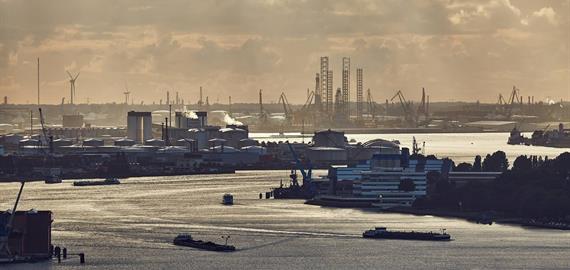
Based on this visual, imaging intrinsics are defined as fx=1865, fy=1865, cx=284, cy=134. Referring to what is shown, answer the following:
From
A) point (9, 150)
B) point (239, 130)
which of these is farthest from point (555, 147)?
point (9, 150)

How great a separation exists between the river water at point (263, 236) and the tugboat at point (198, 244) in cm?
40

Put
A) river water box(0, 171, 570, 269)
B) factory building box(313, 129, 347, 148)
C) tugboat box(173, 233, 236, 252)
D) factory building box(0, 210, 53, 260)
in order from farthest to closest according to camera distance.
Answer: factory building box(313, 129, 347, 148), tugboat box(173, 233, 236, 252), river water box(0, 171, 570, 269), factory building box(0, 210, 53, 260)

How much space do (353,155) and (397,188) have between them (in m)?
31.5

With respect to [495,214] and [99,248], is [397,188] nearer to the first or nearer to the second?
[495,214]

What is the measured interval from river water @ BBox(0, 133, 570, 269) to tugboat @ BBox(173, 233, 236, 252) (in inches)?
15.8

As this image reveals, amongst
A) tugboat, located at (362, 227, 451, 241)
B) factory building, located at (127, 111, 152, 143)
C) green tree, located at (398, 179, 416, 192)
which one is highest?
factory building, located at (127, 111, 152, 143)

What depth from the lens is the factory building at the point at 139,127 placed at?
346 ft

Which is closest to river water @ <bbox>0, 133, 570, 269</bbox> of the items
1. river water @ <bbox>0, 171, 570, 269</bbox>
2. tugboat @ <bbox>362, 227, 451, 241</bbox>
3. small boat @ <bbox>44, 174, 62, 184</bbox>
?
river water @ <bbox>0, 171, 570, 269</bbox>

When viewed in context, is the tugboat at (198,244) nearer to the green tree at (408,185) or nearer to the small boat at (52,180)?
the green tree at (408,185)

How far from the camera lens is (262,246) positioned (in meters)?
41.1

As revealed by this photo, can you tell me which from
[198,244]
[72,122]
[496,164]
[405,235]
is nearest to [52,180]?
[496,164]

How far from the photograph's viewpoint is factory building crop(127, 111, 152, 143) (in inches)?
4154

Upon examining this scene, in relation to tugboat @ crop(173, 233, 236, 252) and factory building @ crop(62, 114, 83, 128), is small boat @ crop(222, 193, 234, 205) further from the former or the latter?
factory building @ crop(62, 114, 83, 128)

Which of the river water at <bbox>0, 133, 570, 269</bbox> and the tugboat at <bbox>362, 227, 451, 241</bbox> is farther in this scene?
the tugboat at <bbox>362, 227, 451, 241</bbox>
